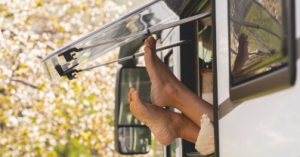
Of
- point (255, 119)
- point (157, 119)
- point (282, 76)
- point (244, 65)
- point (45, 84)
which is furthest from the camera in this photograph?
point (45, 84)

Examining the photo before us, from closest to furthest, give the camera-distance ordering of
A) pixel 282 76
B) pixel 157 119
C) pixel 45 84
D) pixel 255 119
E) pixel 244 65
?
pixel 282 76 → pixel 255 119 → pixel 244 65 → pixel 157 119 → pixel 45 84

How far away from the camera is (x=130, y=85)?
2.80m

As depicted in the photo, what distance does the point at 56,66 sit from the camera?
1676 mm

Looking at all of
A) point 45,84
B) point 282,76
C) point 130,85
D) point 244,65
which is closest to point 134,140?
point 130,85

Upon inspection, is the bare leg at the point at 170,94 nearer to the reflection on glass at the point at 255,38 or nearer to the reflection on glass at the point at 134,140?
the reflection on glass at the point at 255,38

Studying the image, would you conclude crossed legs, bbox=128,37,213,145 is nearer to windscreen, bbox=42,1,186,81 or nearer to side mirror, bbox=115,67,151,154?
windscreen, bbox=42,1,186,81

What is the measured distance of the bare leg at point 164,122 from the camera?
1.52m

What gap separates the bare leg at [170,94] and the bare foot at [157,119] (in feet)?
0.21

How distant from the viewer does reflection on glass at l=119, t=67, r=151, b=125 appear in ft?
8.89

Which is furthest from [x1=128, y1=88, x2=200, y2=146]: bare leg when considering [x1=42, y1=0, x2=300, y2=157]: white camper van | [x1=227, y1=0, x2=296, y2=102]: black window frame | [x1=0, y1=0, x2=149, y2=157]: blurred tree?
[x1=0, y1=0, x2=149, y2=157]: blurred tree

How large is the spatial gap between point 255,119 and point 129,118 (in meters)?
2.10

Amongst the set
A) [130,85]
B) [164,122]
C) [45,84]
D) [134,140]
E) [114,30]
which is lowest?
[134,140]

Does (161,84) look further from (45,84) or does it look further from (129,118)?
(45,84)

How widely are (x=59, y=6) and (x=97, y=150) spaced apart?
10.6 ft
